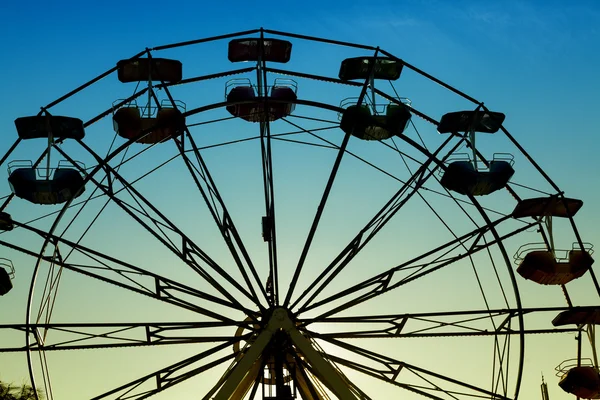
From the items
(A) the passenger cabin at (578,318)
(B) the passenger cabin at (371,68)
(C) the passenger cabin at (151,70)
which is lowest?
(A) the passenger cabin at (578,318)

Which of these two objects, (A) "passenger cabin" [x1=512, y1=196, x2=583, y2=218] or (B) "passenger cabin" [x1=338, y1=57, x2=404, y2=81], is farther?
(B) "passenger cabin" [x1=338, y1=57, x2=404, y2=81]

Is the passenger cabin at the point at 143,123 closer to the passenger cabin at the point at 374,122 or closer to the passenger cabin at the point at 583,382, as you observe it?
the passenger cabin at the point at 374,122

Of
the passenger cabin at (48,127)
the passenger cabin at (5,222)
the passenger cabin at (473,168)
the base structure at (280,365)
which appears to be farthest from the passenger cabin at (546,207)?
the passenger cabin at (5,222)

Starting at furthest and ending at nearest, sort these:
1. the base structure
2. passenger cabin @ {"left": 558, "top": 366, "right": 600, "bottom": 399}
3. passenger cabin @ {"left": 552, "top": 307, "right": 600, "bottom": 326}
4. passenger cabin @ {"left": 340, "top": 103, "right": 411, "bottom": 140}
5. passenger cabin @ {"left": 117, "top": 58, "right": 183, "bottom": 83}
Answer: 1. passenger cabin @ {"left": 558, "top": 366, "right": 600, "bottom": 399}
2. passenger cabin @ {"left": 117, "top": 58, "right": 183, "bottom": 83}
3. passenger cabin @ {"left": 552, "top": 307, "right": 600, "bottom": 326}
4. passenger cabin @ {"left": 340, "top": 103, "right": 411, "bottom": 140}
5. the base structure

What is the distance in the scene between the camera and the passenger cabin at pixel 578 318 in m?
Result: 22.0

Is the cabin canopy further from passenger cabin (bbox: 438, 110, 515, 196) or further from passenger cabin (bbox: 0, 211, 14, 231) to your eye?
passenger cabin (bbox: 0, 211, 14, 231)

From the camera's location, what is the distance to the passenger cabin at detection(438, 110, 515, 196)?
21484 millimetres

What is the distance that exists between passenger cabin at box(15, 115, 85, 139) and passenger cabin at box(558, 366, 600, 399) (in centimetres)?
1350

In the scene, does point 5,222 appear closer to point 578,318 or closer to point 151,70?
point 151,70

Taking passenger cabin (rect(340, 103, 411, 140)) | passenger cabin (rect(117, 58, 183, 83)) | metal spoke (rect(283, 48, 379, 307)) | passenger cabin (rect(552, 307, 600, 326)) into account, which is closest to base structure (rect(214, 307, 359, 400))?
metal spoke (rect(283, 48, 379, 307))

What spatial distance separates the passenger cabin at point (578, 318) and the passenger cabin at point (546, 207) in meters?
2.32

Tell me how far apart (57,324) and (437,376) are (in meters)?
7.90

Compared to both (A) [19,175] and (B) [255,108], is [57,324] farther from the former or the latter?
(B) [255,108]

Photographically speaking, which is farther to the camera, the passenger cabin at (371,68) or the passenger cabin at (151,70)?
the passenger cabin at (371,68)
